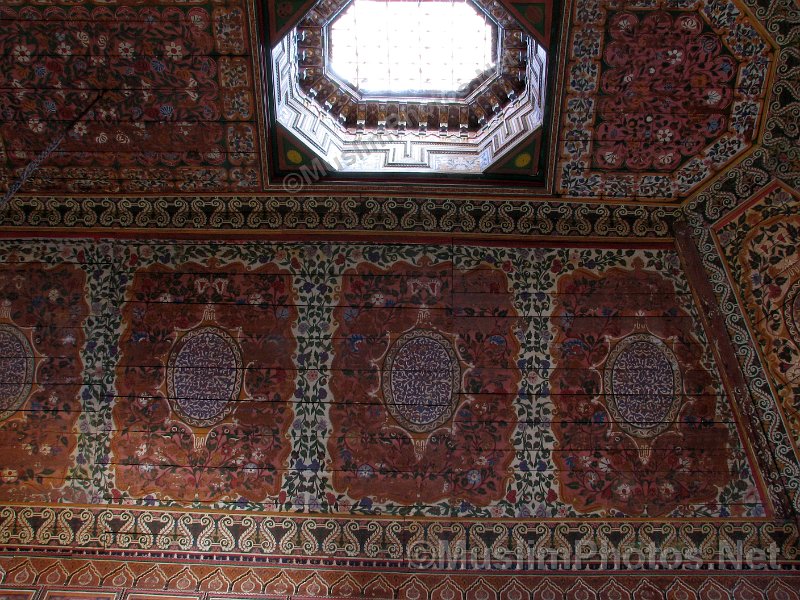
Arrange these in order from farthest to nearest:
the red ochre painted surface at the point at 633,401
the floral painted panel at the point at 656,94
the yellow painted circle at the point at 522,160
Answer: the red ochre painted surface at the point at 633,401 → the yellow painted circle at the point at 522,160 → the floral painted panel at the point at 656,94

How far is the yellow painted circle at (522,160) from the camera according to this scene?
540 centimetres

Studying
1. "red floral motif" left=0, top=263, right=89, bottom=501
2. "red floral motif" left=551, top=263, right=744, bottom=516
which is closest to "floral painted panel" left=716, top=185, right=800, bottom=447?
"red floral motif" left=551, top=263, right=744, bottom=516

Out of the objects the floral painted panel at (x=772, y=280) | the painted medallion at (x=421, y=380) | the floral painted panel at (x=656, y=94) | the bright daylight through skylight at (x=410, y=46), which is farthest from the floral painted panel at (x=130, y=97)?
the floral painted panel at (x=772, y=280)

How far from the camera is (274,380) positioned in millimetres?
5637

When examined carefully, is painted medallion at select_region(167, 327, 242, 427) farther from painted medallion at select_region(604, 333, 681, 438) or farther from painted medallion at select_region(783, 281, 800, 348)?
painted medallion at select_region(783, 281, 800, 348)

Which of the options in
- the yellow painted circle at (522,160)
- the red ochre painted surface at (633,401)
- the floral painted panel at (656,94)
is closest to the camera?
the floral painted panel at (656,94)

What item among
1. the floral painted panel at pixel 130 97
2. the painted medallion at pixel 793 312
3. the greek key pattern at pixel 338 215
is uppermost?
the floral painted panel at pixel 130 97

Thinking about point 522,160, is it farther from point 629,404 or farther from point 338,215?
point 629,404

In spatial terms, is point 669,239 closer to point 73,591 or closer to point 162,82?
point 162,82

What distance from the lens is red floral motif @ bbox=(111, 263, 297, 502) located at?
5.55 m

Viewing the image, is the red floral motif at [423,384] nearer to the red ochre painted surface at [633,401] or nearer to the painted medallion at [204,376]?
the red ochre painted surface at [633,401]

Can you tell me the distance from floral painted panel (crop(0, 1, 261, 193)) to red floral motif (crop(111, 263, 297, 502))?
79 centimetres

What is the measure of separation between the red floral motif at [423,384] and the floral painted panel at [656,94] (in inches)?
46.2

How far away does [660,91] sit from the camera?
16.7ft
